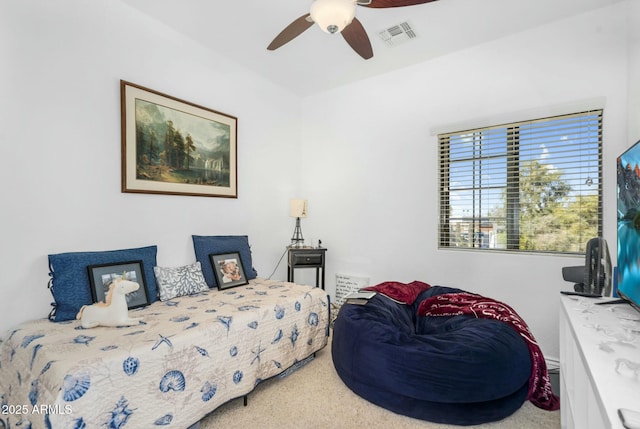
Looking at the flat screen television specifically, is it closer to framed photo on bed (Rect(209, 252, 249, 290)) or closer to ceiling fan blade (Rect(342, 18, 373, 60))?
ceiling fan blade (Rect(342, 18, 373, 60))

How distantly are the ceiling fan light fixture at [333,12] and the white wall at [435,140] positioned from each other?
1.81 meters

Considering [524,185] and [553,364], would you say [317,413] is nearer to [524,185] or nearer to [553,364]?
[553,364]

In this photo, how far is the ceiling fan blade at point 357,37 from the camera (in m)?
2.08

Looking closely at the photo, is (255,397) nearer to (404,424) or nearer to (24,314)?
(404,424)

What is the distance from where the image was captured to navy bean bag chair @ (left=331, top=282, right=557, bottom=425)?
1.71m

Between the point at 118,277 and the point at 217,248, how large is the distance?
2.99 ft

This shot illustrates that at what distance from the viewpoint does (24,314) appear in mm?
1967

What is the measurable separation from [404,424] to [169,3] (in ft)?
11.1

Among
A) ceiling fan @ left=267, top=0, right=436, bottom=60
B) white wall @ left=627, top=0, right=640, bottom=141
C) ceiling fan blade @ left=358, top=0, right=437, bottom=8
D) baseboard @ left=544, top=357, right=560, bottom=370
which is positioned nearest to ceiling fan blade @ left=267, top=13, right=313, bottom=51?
ceiling fan @ left=267, top=0, right=436, bottom=60

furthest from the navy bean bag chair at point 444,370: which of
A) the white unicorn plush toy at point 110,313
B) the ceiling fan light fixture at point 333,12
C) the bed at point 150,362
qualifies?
the ceiling fan light fixture at point 333,12

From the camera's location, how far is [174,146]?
9.16ft

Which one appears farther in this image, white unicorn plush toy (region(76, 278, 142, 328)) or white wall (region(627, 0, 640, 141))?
white wall (region(627, 0, 640, 141))

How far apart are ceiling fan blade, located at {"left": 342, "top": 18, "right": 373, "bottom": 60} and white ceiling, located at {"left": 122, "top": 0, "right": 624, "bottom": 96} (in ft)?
1.32

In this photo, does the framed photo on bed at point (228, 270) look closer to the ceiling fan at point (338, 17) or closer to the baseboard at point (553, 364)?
the ceiling fan at point (338, 17)
